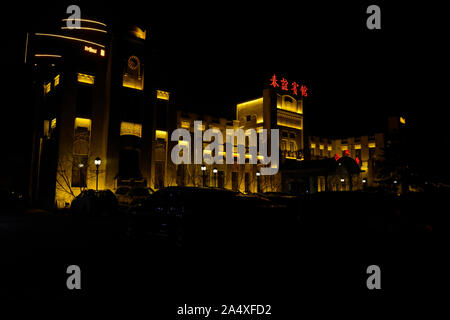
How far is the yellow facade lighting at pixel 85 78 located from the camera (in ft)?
95.5

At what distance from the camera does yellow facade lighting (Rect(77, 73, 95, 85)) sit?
2909 centimetres

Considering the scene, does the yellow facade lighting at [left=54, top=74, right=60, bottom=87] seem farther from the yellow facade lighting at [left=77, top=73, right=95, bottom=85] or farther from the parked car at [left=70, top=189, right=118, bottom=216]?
the parked car at [left=70, top=189, right=118, bottom=216]

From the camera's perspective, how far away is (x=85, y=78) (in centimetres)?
2947

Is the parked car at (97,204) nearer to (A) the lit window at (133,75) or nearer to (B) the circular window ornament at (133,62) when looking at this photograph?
(A) the lit window at (133,75)

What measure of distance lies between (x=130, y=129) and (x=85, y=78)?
588 cm

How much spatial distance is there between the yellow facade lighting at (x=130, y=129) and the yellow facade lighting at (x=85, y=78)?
4.56m

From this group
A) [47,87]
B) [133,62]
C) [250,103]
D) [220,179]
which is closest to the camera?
[133,62]

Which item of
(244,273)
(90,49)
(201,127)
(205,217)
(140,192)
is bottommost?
(244,273)

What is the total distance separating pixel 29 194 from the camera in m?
37.3

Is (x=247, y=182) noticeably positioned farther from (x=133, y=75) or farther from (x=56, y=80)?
(x=56, y=80)

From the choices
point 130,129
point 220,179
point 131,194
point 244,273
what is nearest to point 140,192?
point 131,194

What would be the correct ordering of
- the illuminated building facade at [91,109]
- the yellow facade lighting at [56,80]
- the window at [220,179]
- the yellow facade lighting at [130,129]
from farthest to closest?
1. the window at [220,179]
2. the yellow facade lighting at [130,129]
3. the yellow facade lighting at [56,80]
4. the illuminated building facade at [91,109]

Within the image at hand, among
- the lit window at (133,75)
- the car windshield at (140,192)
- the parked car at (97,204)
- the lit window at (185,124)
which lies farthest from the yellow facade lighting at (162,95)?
the parked car at (97,204)
